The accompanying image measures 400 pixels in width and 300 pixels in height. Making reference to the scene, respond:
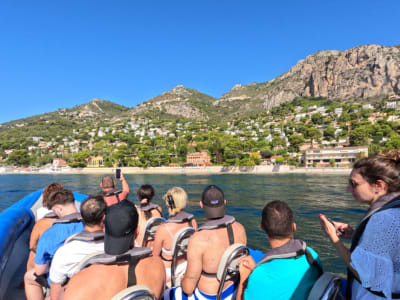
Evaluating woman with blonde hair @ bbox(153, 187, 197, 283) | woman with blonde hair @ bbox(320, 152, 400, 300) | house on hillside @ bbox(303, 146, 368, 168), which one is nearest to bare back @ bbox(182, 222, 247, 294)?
woman with blonde hair @ bbox(153, 187, 197, 283)

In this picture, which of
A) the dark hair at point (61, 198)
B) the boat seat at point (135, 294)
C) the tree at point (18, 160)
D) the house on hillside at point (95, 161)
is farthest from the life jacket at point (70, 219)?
the tree at point (18, 160)

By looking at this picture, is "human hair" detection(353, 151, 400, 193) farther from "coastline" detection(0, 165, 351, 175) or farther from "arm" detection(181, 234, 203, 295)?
"coastline" detection(0, 165, 351, 175)

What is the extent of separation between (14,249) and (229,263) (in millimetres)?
3351

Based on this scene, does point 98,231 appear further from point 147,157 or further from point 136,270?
point 147,157

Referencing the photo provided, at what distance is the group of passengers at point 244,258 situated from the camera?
1.00 meters

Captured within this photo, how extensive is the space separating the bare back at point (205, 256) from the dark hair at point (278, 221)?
52 cm

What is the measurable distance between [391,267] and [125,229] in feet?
4.18

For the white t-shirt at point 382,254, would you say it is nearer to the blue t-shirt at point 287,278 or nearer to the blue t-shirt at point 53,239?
the blue t-shirt at point 287,278

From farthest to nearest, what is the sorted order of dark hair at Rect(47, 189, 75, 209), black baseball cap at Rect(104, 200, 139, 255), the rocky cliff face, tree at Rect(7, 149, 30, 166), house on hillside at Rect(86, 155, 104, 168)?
the rocky cliff face < tree at Rect(7, 149, 30, 166) < house on hillside at Rect(86, 155, 104, 168) < dark hair at Rect(47, 189, 75, 209) < black baseball cap at Rect(104, 200, 139, 255)

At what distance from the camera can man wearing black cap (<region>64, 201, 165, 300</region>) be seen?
3.95ft

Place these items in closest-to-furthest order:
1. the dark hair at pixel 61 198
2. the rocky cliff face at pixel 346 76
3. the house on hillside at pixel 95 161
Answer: the dark hair at pixel 61 198 → the house on hillside at pixel 95 161 → the rocky cliff face at pixel 346 76

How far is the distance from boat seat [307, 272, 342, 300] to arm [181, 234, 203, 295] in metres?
0.86

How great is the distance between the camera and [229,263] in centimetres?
176

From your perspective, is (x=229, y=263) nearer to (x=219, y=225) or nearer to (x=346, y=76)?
(x=219, y=225)
